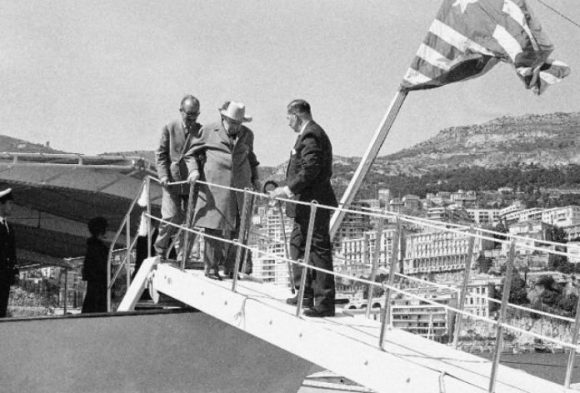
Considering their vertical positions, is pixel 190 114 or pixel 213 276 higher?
pixel 190 114

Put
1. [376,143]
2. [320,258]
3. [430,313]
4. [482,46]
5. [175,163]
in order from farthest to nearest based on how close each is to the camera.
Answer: [376,143], [482,46], [175,163], [430,313], [320,258]

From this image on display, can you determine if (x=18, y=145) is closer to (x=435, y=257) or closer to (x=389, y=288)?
(x=389, y=288)

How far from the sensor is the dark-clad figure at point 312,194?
226 inches

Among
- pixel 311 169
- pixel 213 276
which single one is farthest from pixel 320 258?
pixel 213 276

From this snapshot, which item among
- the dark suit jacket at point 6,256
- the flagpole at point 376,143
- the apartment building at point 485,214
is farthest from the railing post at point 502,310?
the apartment building at point 485,214

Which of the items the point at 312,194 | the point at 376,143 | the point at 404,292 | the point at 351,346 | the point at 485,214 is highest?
the point at 376,143

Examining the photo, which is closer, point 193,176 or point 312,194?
point 312,194

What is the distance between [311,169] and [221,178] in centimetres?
136

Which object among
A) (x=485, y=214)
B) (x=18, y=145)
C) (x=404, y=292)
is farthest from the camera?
(x=485, y=214)

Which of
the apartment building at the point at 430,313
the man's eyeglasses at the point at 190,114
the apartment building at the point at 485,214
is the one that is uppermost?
the man's eyeglasses at the point at 190,114

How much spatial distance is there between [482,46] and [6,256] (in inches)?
194

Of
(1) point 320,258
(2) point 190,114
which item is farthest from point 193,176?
(1) point 320,258

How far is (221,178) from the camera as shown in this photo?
6.89 metres

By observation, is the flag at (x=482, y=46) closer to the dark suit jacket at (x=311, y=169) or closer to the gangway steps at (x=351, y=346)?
the dark suit jacket at (x=311, y=169)
